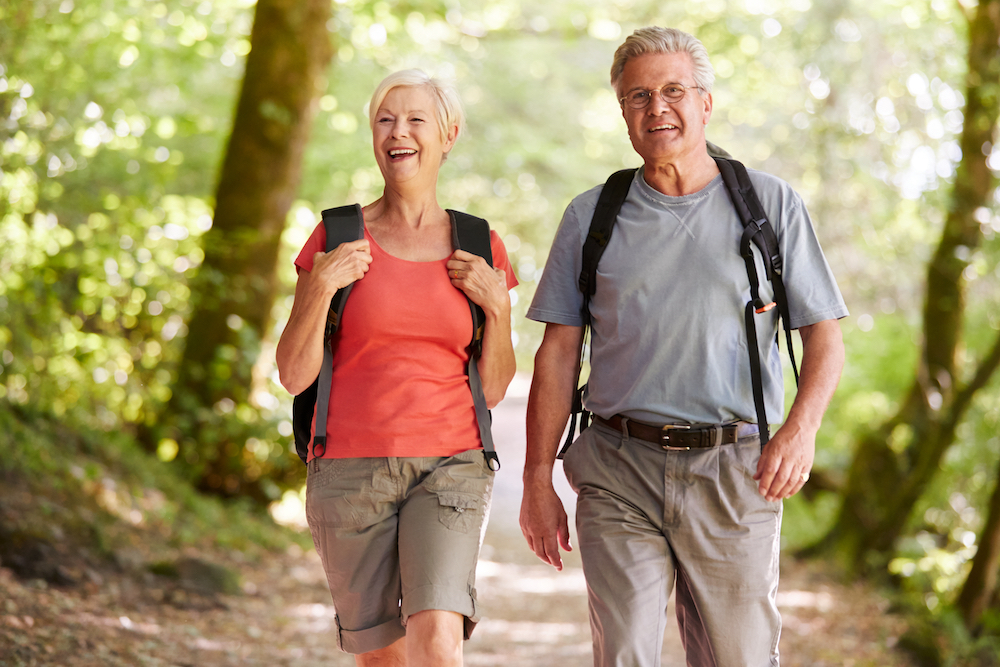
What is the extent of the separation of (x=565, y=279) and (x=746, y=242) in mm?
646

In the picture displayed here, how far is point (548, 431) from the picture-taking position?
351 centimetres

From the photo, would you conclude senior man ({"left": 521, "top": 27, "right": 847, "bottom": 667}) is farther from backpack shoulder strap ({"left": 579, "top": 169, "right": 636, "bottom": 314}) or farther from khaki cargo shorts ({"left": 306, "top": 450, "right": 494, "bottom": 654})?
khaki cargo shorts ({"left": 306, "top": 450, "right": 494, "bottom": 654})

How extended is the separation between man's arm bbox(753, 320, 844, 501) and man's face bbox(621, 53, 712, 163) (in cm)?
75

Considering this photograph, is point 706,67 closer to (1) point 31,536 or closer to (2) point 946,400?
(1) point 31,536

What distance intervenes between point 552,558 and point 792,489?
0.89m

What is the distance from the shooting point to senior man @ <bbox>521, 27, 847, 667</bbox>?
3.16 m

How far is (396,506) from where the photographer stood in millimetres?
3340

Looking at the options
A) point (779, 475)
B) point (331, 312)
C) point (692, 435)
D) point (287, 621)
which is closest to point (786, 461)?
point (779, 475)

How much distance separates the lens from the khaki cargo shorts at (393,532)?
3205 millimetres

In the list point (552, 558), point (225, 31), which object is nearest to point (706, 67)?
point (552, 558)

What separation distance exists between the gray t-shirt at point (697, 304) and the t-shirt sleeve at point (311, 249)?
96 centimetres

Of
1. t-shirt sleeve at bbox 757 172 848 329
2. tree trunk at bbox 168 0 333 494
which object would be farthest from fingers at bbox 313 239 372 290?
tree trunk at bbox 168 0 333 494

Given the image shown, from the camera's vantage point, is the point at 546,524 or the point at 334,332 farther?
the point at 546,524

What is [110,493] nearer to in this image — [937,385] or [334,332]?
[334,332]
